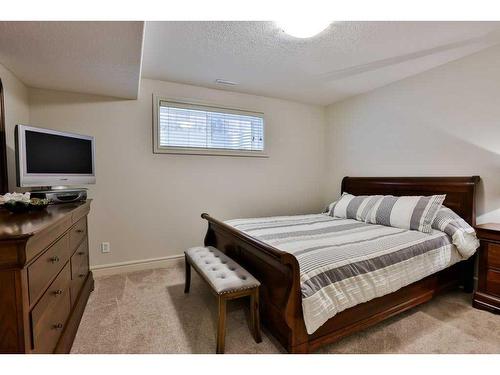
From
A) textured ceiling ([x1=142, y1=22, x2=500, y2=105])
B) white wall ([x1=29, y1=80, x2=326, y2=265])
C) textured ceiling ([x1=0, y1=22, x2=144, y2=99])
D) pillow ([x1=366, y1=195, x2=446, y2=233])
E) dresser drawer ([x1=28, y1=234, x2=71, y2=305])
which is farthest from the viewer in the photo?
white wall ([x1=29, y1=80, x2=326, y2=265])

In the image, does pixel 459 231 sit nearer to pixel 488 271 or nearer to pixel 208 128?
pixel 488 271

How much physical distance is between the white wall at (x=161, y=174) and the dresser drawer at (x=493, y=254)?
7.77ft

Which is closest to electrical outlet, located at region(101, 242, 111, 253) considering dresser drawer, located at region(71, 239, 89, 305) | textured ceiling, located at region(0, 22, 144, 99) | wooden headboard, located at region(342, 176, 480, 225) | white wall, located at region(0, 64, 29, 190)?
dresser drawer, located at region(71, 239, 89, 305)

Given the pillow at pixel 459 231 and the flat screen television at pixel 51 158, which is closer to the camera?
the flat screen television at pixel 51 158

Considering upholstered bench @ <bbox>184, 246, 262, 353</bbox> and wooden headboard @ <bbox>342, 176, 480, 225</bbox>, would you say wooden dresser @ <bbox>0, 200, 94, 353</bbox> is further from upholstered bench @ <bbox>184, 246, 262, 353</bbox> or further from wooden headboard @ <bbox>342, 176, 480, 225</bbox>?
wooden headboard @ <bbox>342, 176, 480, 225</bbox>

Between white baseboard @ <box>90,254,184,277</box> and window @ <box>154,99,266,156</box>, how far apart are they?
1.40 metres

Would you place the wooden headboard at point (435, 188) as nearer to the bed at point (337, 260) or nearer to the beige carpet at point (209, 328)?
the bed at point (337, 260)

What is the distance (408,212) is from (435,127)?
1.10 metres

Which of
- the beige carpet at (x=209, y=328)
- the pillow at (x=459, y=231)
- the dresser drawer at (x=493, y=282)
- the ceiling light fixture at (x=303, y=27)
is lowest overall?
the beige carpet at (x=209, y=328)

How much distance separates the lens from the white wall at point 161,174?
2.87 m

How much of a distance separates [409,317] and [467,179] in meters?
1.54

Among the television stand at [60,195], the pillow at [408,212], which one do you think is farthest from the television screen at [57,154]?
the pillow at [408,212]

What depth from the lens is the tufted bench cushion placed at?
5.41 feet

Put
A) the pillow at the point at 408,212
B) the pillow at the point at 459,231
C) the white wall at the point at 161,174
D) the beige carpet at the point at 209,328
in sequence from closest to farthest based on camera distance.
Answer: the beige carpet at the point at 209,328 → the pillow at the point at 459,231 → the pillow at the point at 408,212 → the white wall at the point at 161,174
